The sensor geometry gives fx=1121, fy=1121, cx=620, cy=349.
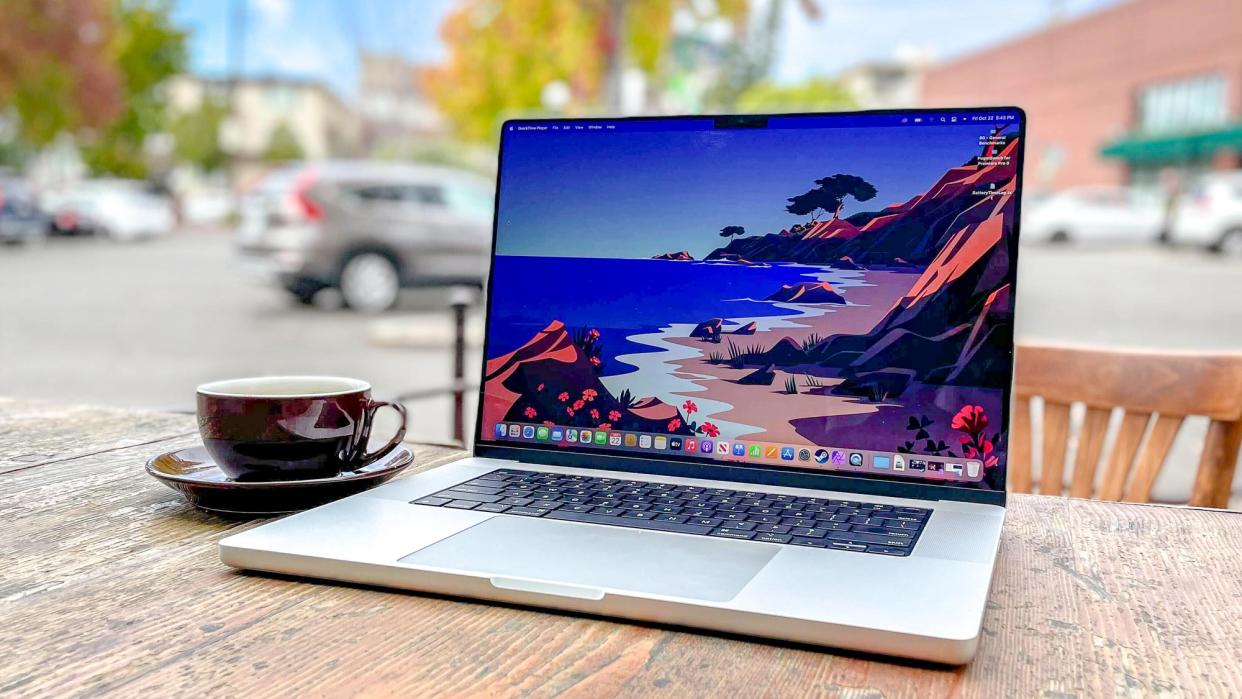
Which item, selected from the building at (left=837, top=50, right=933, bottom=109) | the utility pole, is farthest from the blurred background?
the building at (left=837, top=50, right=933, bottom=109)

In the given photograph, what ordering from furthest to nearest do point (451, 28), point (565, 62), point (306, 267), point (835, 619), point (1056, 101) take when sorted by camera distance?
point (1056, 101) < point (451, 28) < point (565, 62) < point (306, 267) < point (835, 619)

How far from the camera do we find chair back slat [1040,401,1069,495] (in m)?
1.95

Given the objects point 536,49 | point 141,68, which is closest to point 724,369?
point 536,49

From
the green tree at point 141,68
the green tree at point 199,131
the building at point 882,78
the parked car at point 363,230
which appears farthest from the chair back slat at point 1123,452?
the building at point 882,78

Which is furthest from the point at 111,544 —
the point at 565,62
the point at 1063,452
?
the point at 565,62

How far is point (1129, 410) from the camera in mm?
1910

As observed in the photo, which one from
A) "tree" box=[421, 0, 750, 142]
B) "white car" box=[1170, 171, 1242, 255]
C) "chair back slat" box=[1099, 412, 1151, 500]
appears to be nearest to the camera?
"chair back slat" box=[1099, 412, 1151, 500]

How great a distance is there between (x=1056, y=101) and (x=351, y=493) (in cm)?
4112

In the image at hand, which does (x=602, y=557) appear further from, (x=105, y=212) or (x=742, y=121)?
(x=105, y=212)

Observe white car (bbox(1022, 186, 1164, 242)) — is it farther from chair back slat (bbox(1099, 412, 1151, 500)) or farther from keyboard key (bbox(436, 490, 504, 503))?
keyboard key (bbox(436, 490, 504, 503))

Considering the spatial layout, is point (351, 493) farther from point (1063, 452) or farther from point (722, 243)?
point (1063, 452)

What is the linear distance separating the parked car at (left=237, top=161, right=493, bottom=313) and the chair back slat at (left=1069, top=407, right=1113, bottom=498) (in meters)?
8.05

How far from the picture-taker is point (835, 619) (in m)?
0.77

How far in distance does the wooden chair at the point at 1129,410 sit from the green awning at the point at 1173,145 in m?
29.2
